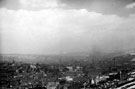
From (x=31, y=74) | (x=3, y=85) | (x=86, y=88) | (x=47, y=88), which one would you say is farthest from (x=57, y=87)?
(x=31, y=74)

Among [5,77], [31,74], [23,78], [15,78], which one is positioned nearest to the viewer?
[5,77]

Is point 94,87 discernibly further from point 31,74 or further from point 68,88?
point 31,74

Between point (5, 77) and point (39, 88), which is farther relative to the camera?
point (5, 77)

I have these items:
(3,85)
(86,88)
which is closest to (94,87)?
(86,88)

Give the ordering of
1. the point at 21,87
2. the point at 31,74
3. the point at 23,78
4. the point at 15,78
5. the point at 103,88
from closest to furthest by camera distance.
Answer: the point at 103,88 → the point at 21,87 → the point at 15,78 → the point at 23,78 → the point at 31,74

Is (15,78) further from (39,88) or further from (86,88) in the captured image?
(86,88)

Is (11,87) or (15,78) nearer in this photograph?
(11,87)

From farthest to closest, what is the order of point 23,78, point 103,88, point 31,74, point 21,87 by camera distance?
point 31,74 → point 23,78 → point 21,87 → point 103,88

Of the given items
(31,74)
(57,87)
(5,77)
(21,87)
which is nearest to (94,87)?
(57,87)

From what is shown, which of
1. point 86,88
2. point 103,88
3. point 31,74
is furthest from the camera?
point 31,74
